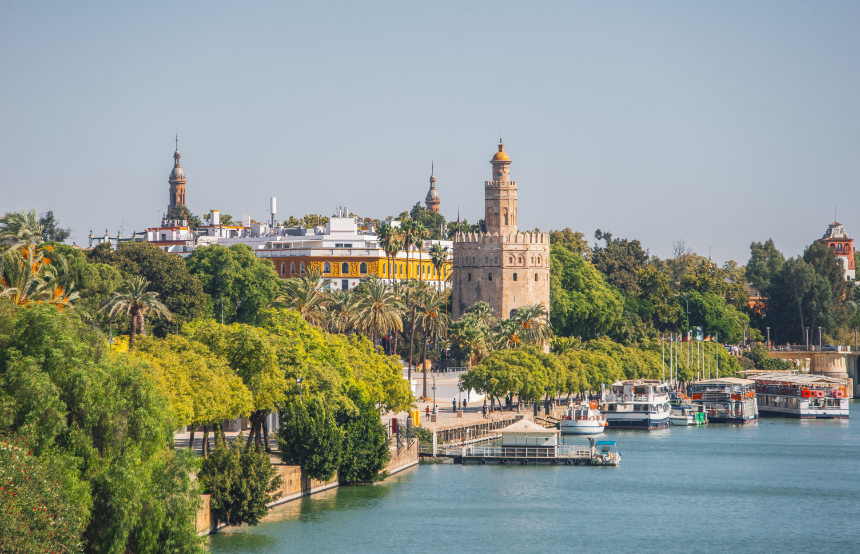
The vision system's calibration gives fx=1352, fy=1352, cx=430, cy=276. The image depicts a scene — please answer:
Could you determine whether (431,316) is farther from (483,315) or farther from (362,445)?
(362,445)

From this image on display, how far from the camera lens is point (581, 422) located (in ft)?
317

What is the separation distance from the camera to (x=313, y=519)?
2224 inches

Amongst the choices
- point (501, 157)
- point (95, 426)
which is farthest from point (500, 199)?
point (95, 426)

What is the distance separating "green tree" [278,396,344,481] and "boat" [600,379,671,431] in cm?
5090

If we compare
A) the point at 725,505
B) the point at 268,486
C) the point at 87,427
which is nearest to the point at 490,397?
the point at 725,505

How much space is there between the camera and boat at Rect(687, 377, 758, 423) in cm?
11975

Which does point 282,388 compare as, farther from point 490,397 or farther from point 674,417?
point 674,417

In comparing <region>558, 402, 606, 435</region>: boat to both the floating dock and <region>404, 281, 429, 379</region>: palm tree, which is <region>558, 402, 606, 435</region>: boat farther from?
the floating dock

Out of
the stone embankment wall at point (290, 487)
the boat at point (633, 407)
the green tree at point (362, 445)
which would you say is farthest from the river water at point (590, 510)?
the boat at point (633, 407)

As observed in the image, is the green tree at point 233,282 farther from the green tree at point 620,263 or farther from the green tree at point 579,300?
the green tree at point 620,263

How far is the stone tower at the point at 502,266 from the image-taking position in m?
138

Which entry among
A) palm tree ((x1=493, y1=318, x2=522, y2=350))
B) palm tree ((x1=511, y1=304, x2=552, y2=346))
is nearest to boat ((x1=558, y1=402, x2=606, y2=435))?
palm tree ((x1=493, y1=318, x2=522, y2=350))

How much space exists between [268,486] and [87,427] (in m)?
15.4

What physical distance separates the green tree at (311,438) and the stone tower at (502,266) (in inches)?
3035
